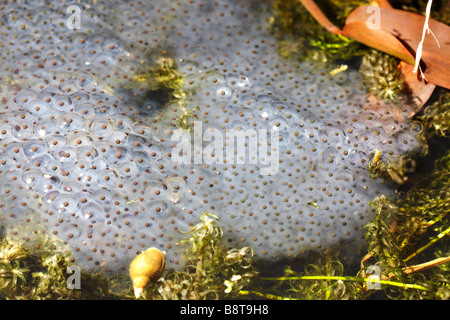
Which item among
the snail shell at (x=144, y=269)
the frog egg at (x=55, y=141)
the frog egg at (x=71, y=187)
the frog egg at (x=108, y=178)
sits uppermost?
the frog egg at (x=55, y=141)

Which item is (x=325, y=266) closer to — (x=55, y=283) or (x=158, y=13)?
(x=55, y=283)

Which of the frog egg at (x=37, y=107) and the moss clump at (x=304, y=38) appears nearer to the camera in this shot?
the frog egg at (x=37, y=107)

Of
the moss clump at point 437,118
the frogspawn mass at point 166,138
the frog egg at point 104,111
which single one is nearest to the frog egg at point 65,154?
the frogspawn mass at point 166,138

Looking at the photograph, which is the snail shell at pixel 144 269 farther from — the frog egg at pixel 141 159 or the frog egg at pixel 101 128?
the frog egg at pixel 101 128

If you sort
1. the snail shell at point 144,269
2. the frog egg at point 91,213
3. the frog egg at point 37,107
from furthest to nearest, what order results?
the frog egg at point 37,107 < the frog egg at point 91,213 < the snail shell at point 144,269

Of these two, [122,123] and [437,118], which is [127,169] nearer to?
[122,123]

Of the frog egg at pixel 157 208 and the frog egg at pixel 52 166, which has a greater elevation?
the frog egg at pixel 52 166
